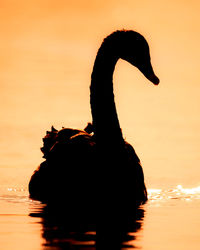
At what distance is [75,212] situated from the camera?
26.2 ft

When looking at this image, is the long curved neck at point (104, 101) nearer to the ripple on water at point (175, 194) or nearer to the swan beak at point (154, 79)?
the swan beak at point (154, 79)

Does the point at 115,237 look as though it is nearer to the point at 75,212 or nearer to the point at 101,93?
the point at 75,212

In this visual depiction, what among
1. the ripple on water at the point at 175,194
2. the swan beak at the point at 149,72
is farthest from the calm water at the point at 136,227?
the swan beak at the point at 149,72

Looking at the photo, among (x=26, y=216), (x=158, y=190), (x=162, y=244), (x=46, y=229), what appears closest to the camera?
(x=162, y=244)

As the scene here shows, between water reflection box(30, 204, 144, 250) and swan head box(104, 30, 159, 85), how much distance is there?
5.25 feet

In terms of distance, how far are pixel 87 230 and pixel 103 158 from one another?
2.24 m

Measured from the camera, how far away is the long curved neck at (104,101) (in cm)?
885

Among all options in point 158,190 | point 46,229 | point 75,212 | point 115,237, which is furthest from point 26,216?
point 158,190

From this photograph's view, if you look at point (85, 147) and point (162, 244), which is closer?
point (162, 244)

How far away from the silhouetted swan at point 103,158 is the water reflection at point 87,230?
29 centimetres

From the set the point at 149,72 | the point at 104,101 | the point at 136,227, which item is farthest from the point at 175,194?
the point at 136,227

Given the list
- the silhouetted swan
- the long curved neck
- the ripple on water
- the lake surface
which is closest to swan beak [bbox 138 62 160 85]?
the silhouetted swan

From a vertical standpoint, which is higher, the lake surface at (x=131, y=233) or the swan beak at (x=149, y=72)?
the swan beak at (x=149, y=72)

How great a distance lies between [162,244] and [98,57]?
444 centimetres
